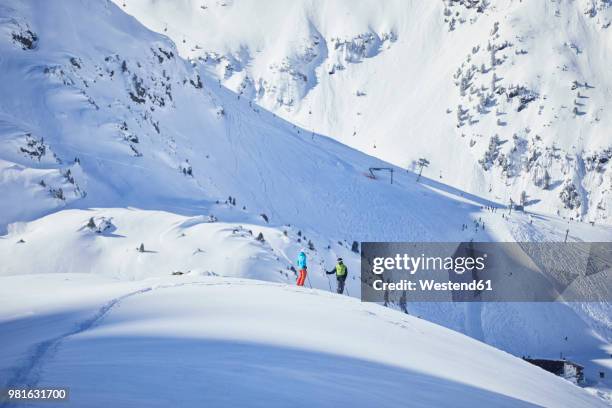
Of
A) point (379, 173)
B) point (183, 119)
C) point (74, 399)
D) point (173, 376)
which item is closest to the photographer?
point (74, 399)

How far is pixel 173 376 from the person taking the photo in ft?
17.6

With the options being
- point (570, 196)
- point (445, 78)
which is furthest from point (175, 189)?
point (445, 78)

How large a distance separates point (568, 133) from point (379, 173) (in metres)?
46.2

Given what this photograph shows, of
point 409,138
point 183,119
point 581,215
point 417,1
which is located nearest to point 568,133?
point 581,215

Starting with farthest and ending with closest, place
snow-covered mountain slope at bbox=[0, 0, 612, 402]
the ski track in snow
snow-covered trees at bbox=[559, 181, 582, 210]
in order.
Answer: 1. snow-covered trees at bbox=[559, 181, 582, 210]
2. snow-covered mountain slope at bbox=[0, 0, 612, 402]
3. the ski track in snow

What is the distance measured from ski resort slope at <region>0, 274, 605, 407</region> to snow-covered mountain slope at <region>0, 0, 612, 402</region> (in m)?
6.70

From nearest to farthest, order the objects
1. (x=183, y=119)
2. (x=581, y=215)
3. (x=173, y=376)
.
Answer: (x=173, y=376) < (x=183, y=119) < (x=581, y=215)

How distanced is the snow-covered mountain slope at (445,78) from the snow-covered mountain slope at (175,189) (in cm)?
2934

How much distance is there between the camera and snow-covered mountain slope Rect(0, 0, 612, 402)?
23.2m

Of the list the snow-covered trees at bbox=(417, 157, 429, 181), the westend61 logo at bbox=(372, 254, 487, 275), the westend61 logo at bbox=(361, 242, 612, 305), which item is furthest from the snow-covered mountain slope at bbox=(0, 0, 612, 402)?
the snow-covered trees at bbox=(417, 157, 429, 181)

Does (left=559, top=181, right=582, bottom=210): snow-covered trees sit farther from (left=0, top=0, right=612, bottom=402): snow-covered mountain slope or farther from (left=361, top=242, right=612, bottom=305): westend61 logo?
(left=361, top=242, right=612, bottom=305): westend61 logo

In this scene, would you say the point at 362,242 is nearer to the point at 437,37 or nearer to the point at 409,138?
the point at 409,138

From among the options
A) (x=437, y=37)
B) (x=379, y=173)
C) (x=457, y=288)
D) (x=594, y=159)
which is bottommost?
(x=457, y=288)

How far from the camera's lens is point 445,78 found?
96250 mm
